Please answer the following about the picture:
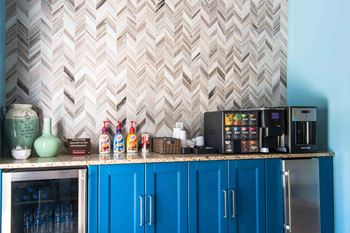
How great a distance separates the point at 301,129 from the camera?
2.59m

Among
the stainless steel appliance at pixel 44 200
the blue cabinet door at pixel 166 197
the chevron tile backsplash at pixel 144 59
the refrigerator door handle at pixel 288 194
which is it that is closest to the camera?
the stainless steel appliance at pixel 44 200

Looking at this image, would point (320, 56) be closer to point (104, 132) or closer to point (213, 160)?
point (213, 160)

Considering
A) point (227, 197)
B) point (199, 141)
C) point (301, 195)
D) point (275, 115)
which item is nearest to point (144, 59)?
point (199, 141)

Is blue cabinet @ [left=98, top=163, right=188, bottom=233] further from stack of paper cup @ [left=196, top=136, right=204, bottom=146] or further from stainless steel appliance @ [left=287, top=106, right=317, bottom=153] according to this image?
stainless steel appliance @ [left=287, top=106, right=317, bottom=153]

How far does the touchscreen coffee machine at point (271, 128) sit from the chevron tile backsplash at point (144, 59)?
21.1 inches

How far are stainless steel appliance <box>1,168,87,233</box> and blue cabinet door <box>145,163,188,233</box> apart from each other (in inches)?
17.0

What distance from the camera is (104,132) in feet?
8.50

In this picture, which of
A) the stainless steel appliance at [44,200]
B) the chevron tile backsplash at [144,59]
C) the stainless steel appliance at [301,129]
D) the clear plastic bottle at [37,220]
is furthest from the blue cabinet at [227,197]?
the clear plastic bottle at [37,220]

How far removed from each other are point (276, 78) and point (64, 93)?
198 cm

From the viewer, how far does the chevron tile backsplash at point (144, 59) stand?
8.35 feet

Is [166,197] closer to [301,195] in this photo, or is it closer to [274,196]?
[274,196]

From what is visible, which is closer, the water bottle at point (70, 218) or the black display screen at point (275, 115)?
the water bottle at point (70, 218)

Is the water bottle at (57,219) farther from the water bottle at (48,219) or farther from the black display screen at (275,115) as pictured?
the black display screen at (275,115)

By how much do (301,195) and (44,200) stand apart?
6.08 ft
